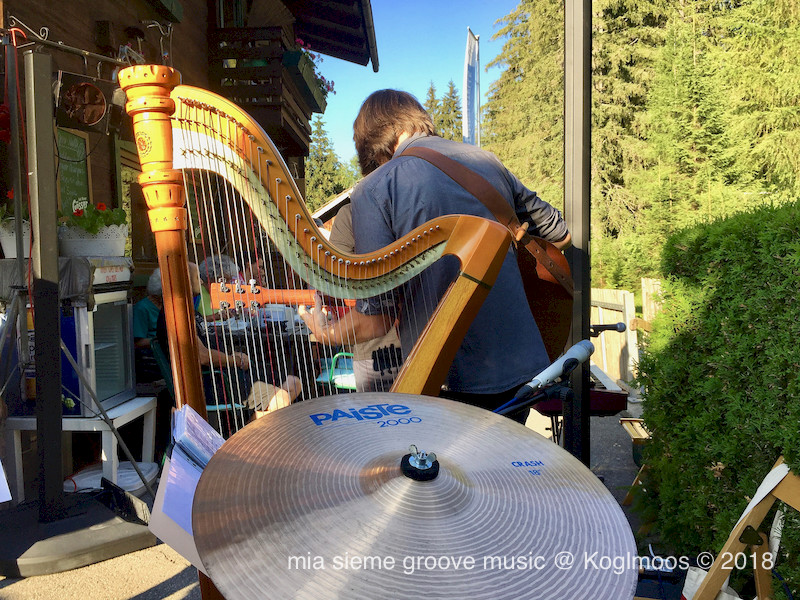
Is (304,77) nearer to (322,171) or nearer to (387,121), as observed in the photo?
(387,121)

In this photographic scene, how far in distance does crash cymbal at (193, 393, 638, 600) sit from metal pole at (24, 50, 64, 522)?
2.54 metres

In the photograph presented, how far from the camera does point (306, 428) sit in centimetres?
105

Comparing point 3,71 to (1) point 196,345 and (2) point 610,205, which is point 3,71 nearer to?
(1) point 196,345

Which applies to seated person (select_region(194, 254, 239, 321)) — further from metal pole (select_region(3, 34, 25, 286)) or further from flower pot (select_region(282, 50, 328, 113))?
flower pot (select_region(282, 50, 328, 113))

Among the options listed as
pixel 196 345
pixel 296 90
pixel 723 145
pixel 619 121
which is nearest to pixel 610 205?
pixel 619 121

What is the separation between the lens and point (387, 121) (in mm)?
2369

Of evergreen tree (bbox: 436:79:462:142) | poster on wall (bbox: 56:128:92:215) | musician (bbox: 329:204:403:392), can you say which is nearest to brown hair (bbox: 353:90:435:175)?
musician (bbox: 329:204:403:392)

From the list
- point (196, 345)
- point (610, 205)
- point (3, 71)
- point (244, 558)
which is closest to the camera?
point (244, 558)

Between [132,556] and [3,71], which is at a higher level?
[3,71]

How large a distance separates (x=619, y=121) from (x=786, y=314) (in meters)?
20.7

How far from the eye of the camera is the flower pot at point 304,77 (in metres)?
7.87

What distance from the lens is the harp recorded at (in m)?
1.48

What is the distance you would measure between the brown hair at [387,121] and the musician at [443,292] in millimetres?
107

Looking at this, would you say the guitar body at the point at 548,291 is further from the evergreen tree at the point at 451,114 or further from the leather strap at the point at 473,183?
the evergreen tree at the point at 451,114
